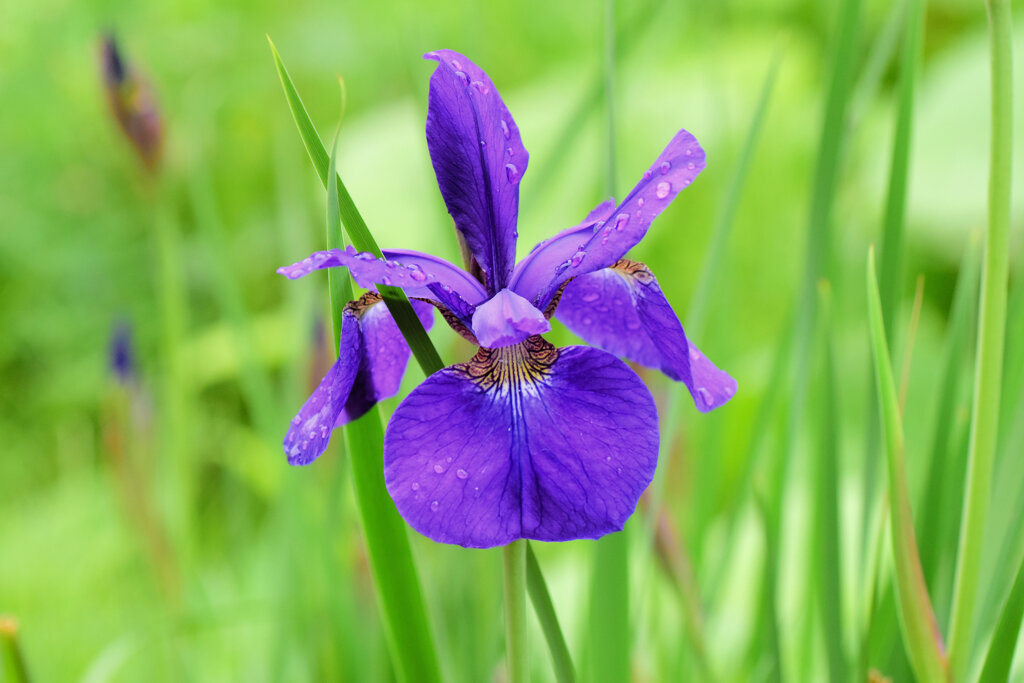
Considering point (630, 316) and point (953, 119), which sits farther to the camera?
point (953, 119)

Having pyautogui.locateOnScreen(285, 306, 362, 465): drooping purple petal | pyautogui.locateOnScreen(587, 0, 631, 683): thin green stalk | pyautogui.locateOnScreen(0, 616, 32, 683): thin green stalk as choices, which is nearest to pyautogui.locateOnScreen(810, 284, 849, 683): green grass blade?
pyautogui.locateOnScreen(587, 0, 631, 683): thin green stalk

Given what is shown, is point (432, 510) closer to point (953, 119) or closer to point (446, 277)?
point (446, 277)

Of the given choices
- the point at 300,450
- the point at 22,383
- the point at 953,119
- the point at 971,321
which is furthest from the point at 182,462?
the point at 953,119

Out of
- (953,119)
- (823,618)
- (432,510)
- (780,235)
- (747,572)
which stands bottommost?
(747,572)

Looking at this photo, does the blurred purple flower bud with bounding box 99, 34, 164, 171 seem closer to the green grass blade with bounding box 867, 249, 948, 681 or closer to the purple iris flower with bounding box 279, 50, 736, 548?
the purple iris flower with bounding box 279, 50, 736, 548

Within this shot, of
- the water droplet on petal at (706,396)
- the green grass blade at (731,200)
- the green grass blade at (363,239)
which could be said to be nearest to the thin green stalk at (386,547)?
the green grass blade at (363,239)

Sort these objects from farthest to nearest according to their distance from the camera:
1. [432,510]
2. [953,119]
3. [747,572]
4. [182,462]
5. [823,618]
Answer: [953,119]
[747,572]
[182,462]
[823,618]
[432,510]

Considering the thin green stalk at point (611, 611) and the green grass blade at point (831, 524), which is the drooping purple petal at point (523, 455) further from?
the green grass blade at point (831, 524)

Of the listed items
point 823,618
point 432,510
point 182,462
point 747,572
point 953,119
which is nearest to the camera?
point 432,510
